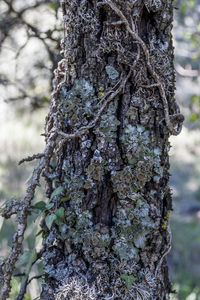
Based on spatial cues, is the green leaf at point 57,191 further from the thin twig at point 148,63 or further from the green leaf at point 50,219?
the thin twig at point 148,63

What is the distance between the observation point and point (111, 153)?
3.28 feet

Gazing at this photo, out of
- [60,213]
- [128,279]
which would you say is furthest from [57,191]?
[128,279]

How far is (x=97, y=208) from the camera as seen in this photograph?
1.02 meters

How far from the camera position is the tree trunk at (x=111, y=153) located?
3.25 feet

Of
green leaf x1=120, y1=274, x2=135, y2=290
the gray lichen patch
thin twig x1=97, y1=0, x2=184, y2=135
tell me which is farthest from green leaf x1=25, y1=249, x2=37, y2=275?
thin twig x1=97, y1=0, x2=184, y2=135

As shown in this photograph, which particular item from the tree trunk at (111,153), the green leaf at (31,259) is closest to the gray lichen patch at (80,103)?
the tree trunk at (111,153)

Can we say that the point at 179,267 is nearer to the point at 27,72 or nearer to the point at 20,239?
the point at 27,72

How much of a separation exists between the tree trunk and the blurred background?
0.15 meters

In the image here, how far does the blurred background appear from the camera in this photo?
1.98 m

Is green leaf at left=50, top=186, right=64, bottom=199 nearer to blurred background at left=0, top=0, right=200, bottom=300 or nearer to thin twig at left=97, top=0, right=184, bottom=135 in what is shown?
blurred background at left=0, top=0, right=200, bottom=300

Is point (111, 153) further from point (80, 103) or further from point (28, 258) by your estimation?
point (28, 258)

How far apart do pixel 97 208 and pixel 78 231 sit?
0.28 feet

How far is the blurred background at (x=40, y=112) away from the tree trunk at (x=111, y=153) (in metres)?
0.15

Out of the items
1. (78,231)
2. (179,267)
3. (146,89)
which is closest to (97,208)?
(78,231)
